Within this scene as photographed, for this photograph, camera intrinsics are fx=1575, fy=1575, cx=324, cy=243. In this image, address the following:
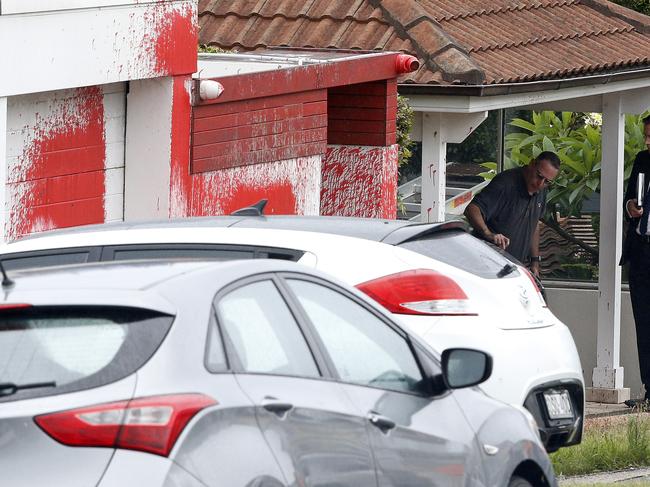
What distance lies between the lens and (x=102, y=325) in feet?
12.8

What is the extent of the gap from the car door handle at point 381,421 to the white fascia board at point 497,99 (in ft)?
26.5

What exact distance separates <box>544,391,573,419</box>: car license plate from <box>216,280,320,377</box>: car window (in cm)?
316

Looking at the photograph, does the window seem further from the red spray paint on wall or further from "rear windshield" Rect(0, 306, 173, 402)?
the red spray paint on wall

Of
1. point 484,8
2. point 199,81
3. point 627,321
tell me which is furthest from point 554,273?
point 199,81

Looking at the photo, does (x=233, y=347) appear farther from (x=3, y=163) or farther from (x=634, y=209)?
(x=634, y=209)

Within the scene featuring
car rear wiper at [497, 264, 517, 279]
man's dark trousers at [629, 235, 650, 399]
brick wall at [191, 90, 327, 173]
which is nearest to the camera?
car rear wiper at [497, 264, 517, 279]

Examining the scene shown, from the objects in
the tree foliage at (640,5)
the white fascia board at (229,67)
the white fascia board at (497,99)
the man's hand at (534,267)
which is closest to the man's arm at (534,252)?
the man's hand at (534,267)

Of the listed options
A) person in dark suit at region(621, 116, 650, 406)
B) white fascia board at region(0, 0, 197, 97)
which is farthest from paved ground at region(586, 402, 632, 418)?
white fascia board at region(0, 0, 197, 97)

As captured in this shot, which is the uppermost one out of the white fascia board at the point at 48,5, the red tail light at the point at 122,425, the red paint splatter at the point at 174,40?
the white fascia board at the point at 48,5

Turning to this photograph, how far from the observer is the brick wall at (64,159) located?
9.45 metres

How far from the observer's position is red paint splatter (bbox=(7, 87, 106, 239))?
9.52m

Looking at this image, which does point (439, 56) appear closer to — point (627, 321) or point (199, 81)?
point (199, 81)

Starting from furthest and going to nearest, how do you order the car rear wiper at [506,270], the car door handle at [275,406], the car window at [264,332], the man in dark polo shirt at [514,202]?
1. the man in dark polo shirt at [514,202]
2. the car rear wiper at [506,270]
3. the car window at [264,332]
4. the car door handle at [275,406]

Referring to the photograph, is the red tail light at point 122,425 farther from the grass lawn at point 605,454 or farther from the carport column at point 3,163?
the carport column at point 3,163
